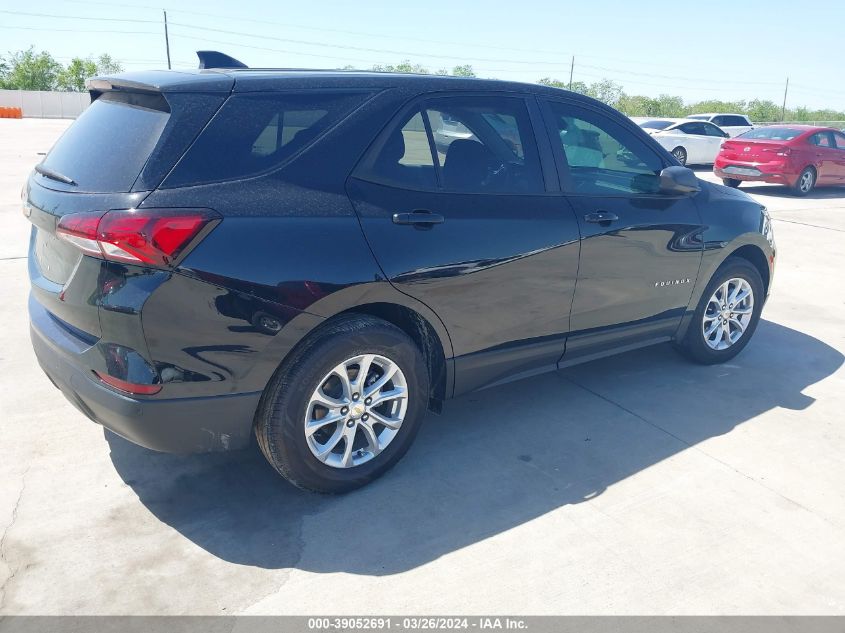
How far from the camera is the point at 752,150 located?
15.0 m

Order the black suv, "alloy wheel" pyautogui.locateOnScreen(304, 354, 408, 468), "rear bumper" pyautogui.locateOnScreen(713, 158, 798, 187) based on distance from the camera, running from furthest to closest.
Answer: "rear bumper" pyautogui.locateOnScreen(713, 158, 798, 187), "alloy wheel" pyautogui.locateOnScreen(304, 354, 408, 468), the black suv

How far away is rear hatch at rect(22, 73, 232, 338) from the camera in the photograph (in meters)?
2.69

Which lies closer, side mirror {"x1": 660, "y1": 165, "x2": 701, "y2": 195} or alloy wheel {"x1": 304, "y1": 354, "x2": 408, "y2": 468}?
alloy wheel {"x1": 304, "y1": 354, "x2": 408, "y2": 468}

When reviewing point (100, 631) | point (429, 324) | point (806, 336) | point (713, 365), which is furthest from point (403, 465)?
point (806, 336)

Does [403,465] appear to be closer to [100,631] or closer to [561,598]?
[561,598]


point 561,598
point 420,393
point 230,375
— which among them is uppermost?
point 230,375

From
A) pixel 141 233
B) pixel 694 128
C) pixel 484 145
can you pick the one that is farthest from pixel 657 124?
pixel 141 233

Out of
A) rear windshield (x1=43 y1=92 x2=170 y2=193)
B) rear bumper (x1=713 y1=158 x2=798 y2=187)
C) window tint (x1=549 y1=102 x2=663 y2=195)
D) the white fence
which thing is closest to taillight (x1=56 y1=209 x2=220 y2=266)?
rear windshield (x1=43 y1=92 x2=170 y2=193)

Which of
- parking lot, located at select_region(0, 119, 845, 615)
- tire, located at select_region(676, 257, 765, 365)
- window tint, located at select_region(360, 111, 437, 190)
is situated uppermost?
window tint, located at select_region(360, 111, 437, 190)

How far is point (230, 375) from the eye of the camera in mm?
2799

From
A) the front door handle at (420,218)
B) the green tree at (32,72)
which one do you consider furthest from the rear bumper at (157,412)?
the green tree at (32,72)

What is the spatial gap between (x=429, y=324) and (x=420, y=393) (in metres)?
0.34

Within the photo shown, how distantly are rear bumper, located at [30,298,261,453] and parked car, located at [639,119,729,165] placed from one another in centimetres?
1832

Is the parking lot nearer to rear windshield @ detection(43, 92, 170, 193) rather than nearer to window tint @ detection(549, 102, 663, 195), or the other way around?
window tint @ detection(549, 102, 663, 195)
